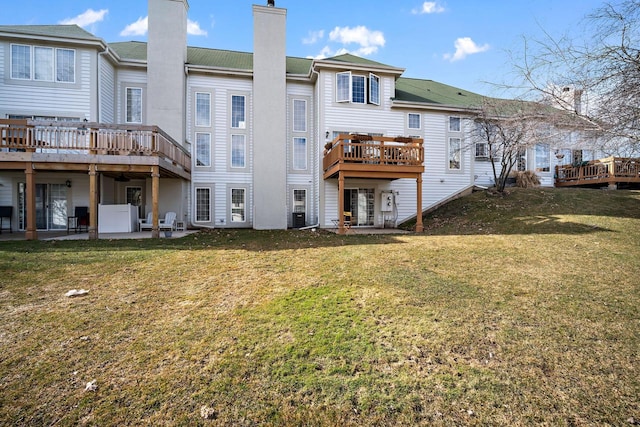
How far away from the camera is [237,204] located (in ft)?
51.9

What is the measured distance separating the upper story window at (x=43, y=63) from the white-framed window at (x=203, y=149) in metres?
5.45

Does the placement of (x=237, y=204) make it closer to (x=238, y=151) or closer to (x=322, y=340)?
(x=238, y=151)

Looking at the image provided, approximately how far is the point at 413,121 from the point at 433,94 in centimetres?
343

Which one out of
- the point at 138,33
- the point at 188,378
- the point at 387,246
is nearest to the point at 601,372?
the point at 188,378

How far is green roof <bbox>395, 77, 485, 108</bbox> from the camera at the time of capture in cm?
1723

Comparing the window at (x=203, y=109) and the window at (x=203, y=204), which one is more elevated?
the window at (x=203, y=109)

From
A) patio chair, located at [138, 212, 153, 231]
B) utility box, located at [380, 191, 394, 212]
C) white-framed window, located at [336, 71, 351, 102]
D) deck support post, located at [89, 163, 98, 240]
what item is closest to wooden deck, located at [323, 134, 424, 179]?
utility box, located at [380, 191, 394, 212]

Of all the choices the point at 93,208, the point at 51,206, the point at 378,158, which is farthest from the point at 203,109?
the point at 378,158

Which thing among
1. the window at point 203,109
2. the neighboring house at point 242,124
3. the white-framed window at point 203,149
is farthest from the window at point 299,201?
the window at point 203,109

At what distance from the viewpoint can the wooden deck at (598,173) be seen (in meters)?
17.2

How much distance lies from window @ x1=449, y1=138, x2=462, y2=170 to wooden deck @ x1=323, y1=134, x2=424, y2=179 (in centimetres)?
475

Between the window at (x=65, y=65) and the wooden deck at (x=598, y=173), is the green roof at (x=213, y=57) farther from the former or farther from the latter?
the wooden deck at (x=598, y=173)

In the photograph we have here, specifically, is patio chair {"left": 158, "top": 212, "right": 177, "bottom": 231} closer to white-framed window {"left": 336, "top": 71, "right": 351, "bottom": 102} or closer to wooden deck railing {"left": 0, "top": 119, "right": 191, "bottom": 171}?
wooden deck railing {"left": 0, "top": 119, "right": 191, "bottom": 171}

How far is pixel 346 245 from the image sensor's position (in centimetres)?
923
